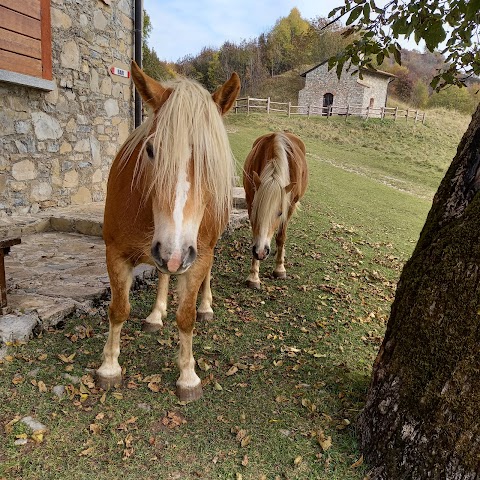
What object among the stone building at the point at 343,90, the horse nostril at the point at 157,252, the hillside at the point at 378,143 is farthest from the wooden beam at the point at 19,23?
the stone building at the point at 343,90

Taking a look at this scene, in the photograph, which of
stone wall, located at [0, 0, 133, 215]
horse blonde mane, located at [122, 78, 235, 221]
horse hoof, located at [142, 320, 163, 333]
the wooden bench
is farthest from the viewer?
stone wall, located at [0, 0, 133, 215]

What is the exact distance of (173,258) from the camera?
165cm

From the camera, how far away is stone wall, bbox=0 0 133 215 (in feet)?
16.3

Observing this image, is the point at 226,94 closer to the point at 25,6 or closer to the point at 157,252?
the point at 157,252

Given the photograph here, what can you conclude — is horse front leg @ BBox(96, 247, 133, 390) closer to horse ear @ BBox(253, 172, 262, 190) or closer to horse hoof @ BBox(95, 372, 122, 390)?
horse hoof @ BBox(95, 372, 122, 390)

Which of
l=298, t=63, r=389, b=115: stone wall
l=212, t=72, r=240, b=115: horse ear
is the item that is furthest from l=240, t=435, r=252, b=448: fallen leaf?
l=298, t=63, r=389, b=115: stone wall

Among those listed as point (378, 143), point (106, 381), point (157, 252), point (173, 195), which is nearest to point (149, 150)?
point (173, 195)

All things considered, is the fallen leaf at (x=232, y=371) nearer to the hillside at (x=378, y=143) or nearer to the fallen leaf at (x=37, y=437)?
the fallen leaf at (x=37, y=437)

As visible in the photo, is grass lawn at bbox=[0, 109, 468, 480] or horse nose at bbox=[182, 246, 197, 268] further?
grass lawn at bbox=[0, 109, 468, 480]

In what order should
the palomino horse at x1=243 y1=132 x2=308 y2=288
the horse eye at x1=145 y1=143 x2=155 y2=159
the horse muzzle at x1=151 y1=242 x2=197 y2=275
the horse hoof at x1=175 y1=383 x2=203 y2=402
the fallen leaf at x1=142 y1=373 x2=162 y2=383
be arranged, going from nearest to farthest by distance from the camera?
1. the horse muzzle at x1=151 y1=242 x2=197 y2=275
2. the horse eye at x1=145 y1=143 x2=155 y2=159
3. the horse hoof at x1=175 y1=383 x2=203 y2=402
4. the fallen leaf at x1=142 y1=373 x2=162 y2=383
5. the palomino horse at x1=243 y1=132 x2=308 y2=288

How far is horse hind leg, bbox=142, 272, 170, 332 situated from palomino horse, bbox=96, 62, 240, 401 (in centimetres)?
67

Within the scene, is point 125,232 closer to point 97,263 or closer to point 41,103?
point 97,263

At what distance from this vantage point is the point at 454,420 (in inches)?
66.0

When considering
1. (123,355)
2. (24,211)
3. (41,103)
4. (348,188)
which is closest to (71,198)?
(24,211)
